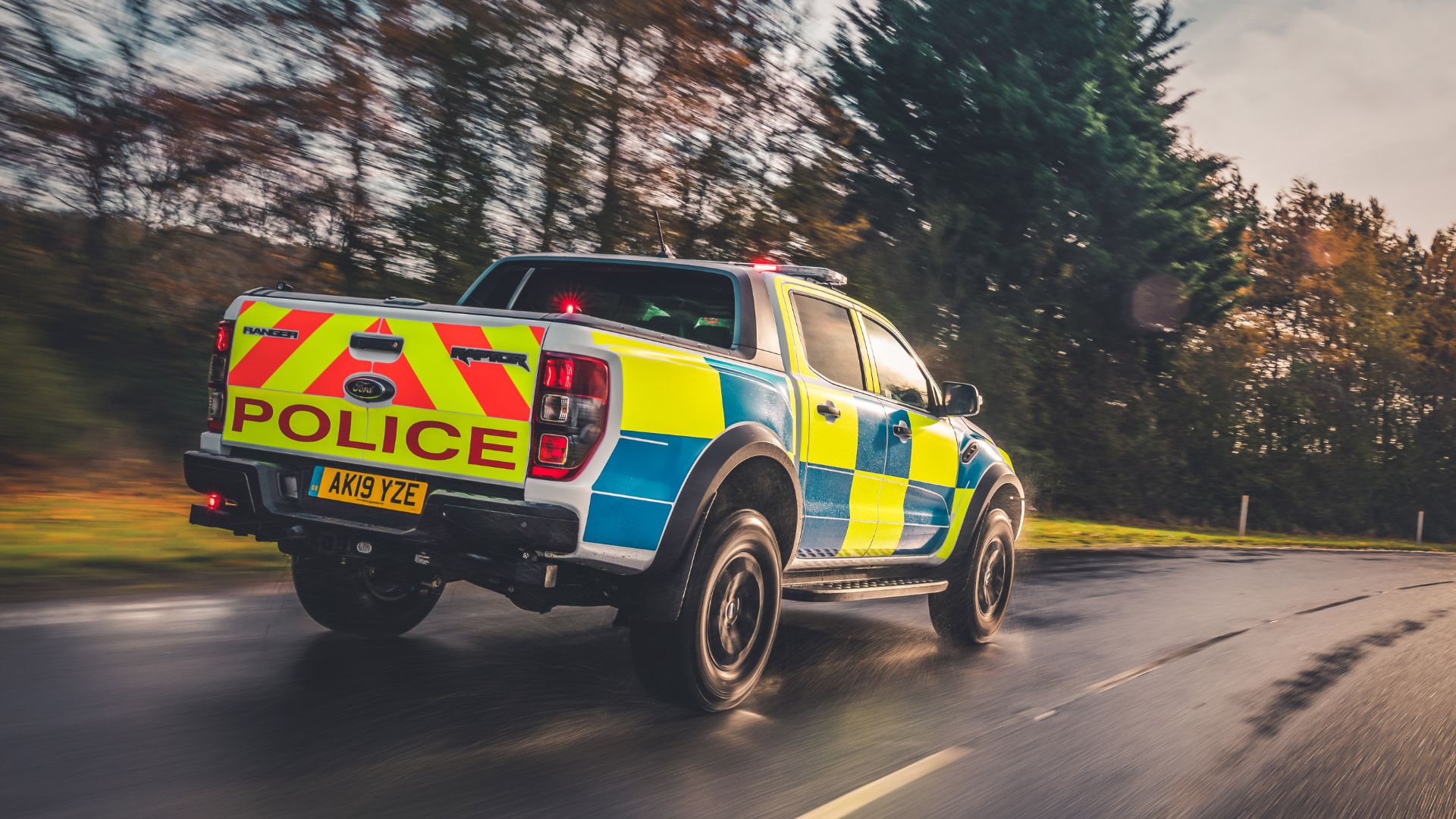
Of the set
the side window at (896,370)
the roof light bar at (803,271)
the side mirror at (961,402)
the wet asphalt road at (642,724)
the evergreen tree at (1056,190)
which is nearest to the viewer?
the wet asphalt road at (642,724)

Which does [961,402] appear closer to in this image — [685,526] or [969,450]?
[969,450]

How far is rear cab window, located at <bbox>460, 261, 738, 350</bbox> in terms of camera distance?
228 inches

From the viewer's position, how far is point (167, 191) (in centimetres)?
1119

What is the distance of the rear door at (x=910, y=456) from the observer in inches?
262

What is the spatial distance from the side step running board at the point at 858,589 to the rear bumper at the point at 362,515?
5.51ft

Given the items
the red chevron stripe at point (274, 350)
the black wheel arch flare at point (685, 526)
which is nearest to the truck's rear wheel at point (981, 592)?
the black wheel arch flare at point (685, 526)

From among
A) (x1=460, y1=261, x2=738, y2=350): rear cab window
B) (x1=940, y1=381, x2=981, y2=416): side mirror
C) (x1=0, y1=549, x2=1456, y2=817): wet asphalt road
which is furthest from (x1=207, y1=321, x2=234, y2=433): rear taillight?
(x1=940, y1=381, x2=981, y2=416): side mirror

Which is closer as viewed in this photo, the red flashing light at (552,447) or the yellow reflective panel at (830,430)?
the red flashing light at (552,447)

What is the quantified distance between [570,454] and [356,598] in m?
Answer: 2.12

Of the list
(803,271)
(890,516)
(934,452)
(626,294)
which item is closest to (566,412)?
(626,294)

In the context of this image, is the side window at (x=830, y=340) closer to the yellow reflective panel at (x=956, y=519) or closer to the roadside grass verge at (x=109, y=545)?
the yellow reflective panel at (x=956, y=519)

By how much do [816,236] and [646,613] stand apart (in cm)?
1281

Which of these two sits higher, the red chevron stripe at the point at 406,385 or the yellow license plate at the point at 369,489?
the red chevron stripe at the point at 406,385

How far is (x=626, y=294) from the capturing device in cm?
606
